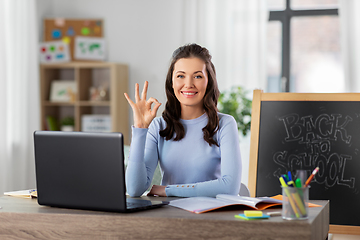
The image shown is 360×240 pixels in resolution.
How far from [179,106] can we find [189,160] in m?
0.25

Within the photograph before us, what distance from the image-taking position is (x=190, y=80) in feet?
6.05

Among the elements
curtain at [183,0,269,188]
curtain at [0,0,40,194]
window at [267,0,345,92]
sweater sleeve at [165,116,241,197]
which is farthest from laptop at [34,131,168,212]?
window at [267,0,345,92]

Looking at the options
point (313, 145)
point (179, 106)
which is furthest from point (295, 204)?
point (313, 145)

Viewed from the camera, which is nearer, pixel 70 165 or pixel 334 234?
pixel 70 165

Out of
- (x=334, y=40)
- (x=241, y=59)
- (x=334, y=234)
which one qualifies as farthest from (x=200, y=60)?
(x=334, y=40)

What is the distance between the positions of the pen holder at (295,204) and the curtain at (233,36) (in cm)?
306

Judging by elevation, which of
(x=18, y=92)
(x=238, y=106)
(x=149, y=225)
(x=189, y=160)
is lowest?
(x=149, y=225)

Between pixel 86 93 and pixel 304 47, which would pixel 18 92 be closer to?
pixel 86 93

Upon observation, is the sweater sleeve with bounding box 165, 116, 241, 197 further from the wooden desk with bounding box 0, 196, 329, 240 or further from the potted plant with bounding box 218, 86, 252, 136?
the potted plant with bounding box 218, 86, 252, 136

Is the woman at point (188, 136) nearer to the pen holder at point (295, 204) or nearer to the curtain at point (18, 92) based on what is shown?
the pen holder at point (295, 204)

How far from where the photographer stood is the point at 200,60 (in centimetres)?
189

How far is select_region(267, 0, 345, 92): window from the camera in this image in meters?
4.39

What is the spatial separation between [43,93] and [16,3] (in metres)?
0.92

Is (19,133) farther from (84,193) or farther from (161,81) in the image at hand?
(84,193)
